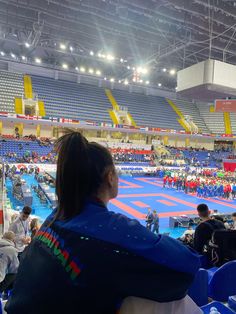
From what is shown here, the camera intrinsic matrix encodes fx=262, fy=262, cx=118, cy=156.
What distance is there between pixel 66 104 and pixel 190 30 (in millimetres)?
21735

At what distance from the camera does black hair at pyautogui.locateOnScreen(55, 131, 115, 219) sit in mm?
1152

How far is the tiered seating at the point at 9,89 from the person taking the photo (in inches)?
1331

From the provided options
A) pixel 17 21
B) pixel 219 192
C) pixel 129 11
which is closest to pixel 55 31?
pixel 17 21

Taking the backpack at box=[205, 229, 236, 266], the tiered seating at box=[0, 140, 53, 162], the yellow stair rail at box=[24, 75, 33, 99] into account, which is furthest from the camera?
the yellow stair rail at box=[24, 75, 33, 99]

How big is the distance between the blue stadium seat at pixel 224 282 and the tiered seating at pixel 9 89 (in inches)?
1352

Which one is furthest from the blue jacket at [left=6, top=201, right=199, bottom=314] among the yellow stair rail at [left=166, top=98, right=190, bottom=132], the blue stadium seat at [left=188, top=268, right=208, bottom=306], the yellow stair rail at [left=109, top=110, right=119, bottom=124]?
the yellow stair rail at [left=166, top=98, right=190, bottom=132]

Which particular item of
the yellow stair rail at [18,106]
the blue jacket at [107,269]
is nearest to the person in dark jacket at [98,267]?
the blue jacket at [107,269]

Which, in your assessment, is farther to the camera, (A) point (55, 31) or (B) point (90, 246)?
(A) point (55, 31)

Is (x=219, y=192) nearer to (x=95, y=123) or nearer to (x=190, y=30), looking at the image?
(x=190, y=30)

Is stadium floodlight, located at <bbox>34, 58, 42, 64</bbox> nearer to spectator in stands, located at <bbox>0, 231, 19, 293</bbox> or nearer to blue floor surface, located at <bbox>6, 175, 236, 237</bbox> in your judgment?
blue floor surface, located at <bbox>6, 175, 236, 237</bbox>

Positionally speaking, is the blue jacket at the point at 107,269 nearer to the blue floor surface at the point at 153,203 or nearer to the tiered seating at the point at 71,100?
the blue floor surface at the point at 153,203

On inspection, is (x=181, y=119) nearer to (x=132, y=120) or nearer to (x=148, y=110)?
(x=148, y=110)

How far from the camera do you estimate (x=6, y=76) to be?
122 feet

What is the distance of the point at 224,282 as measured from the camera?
3.21m
